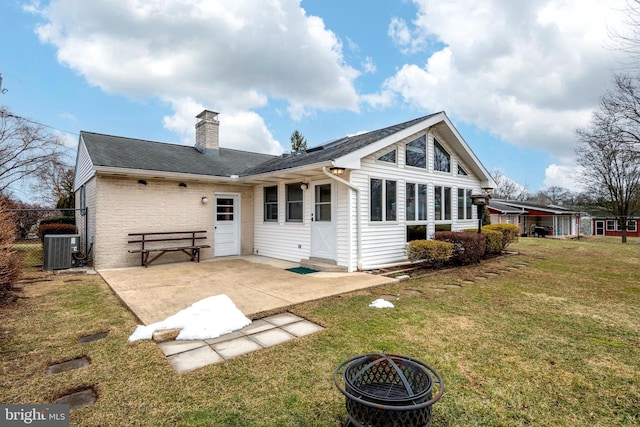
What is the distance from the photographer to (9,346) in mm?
3148

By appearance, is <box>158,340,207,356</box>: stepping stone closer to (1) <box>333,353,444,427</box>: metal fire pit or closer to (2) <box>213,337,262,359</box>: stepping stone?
(2) <box>213,337,262,359</box>: stepping stone

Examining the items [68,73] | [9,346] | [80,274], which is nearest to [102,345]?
[9,346]

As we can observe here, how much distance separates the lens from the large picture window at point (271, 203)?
31.2 ft

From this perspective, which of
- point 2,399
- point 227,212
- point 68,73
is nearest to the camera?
point 2,399

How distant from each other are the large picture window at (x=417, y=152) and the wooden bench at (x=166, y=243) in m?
6.46

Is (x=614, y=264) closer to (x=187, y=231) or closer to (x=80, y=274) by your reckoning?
(x=187, y=231)

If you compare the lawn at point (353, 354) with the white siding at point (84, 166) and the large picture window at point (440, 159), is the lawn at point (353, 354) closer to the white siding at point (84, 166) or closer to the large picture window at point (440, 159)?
the white siding at point (84, 166)

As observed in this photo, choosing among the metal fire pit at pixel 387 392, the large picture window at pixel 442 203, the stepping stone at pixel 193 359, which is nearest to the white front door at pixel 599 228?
the large picture window at pixel 442 203

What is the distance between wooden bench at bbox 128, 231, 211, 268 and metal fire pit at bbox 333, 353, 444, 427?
7461 millimetres

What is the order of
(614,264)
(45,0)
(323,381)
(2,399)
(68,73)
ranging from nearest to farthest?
(2,399) → (323,381) → (45,0) → (614,264) → (68,73)

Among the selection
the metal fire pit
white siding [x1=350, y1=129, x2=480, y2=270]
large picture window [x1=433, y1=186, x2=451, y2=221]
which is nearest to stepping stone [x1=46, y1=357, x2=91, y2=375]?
the metal fire pit

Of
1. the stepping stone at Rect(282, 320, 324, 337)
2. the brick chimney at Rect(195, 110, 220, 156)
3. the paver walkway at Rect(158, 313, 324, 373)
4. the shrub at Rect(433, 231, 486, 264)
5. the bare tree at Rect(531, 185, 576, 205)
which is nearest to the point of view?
the paver walkway at Rect(158, 313, 324, 373)

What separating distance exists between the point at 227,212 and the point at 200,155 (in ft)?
9.09

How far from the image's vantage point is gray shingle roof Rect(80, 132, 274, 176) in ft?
26.3
